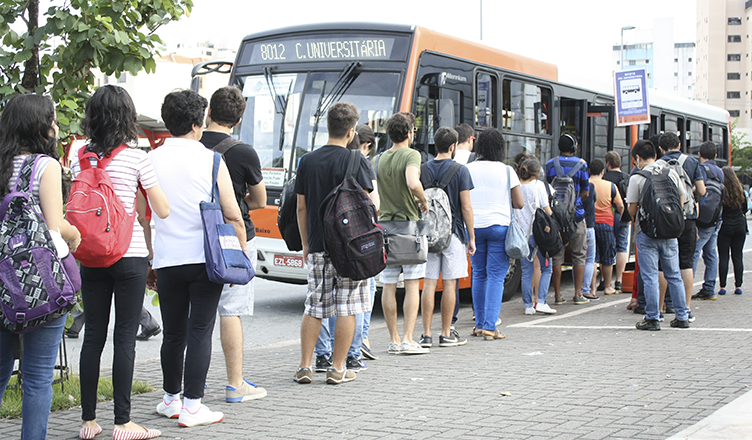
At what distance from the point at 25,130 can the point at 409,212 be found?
11.2 feet

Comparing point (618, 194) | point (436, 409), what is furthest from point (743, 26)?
point (436, 409)

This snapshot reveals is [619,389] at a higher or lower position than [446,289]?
lower

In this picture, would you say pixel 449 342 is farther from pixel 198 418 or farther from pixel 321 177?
pixel 198 418

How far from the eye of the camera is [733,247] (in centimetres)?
1109

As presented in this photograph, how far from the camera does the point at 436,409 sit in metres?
4.99

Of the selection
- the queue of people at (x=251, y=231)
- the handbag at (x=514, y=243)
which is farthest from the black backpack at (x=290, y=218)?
the handbag at (x=514, y=243)

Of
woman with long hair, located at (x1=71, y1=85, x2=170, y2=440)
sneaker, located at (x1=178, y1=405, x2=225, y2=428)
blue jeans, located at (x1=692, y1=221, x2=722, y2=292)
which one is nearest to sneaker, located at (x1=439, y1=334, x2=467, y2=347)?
sneaker, located at (x1=178, y1=405, x2=225, y2=428)

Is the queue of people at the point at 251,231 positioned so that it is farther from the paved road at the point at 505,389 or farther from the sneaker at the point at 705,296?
the sneaker at the point at 705,296

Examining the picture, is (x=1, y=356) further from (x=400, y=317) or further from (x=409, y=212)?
(x=400, y=317)

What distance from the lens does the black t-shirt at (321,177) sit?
5.61 meters

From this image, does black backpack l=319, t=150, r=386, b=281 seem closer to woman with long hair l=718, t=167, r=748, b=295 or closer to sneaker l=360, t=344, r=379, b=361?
sneaker l=360, t=344, r=379, b=361

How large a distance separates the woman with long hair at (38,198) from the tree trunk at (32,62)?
157 cm

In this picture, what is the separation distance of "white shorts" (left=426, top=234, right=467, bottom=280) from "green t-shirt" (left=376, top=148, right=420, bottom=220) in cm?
59

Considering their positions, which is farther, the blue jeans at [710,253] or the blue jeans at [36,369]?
the blue jeans at [710,253]
